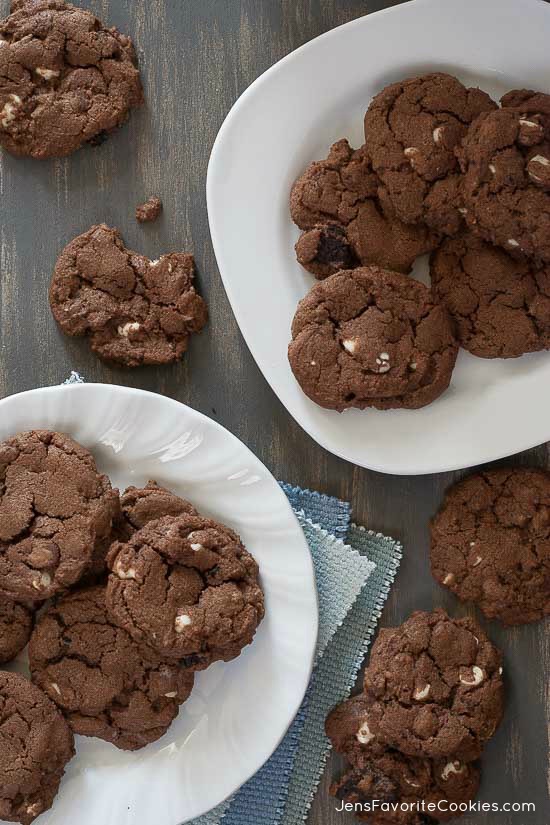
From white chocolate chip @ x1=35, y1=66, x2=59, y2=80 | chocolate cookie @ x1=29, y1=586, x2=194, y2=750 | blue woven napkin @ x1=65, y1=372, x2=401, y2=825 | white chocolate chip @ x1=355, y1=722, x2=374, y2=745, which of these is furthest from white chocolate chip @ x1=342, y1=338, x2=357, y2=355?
white chocolate chip @ x1=35, y1=66, x2=59, y2=80

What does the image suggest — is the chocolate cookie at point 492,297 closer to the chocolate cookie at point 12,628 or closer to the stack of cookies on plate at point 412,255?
the stack of cookies on plate at point 412,255

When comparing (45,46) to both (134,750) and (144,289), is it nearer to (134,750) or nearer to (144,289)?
(144,289)

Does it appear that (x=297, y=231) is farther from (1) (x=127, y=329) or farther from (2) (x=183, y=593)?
(2) (x=183, y=593)

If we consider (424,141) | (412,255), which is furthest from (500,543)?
(424,141)

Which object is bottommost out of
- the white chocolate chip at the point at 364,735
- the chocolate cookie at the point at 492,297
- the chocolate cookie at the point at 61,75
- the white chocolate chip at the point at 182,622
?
the white chocolate chip at the point at 364,735

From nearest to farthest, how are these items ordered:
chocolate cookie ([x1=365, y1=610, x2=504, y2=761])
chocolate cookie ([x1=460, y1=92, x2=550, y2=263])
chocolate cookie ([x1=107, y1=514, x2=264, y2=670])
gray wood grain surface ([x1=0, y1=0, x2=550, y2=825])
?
1. chocolate cookie ([x1=460, y1=92, x2=550, y2=263])
2. chocolate cookie ([x1=107, y1=514, x2=264, y2=670])
3. chocolate cookie ([x1=365, y1=610, x2=504, y2=761])
4. gray wood grain surface ([x1=0, y1=0, x2=550, y2=825])

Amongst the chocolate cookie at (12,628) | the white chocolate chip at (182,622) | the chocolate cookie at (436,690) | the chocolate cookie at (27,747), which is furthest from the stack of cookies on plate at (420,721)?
the chocolate cookie at (12,628)

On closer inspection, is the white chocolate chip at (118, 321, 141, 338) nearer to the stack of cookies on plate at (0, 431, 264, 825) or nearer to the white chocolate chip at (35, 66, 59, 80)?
the stack of cookies on plate at (0, 431, 264, 825)
